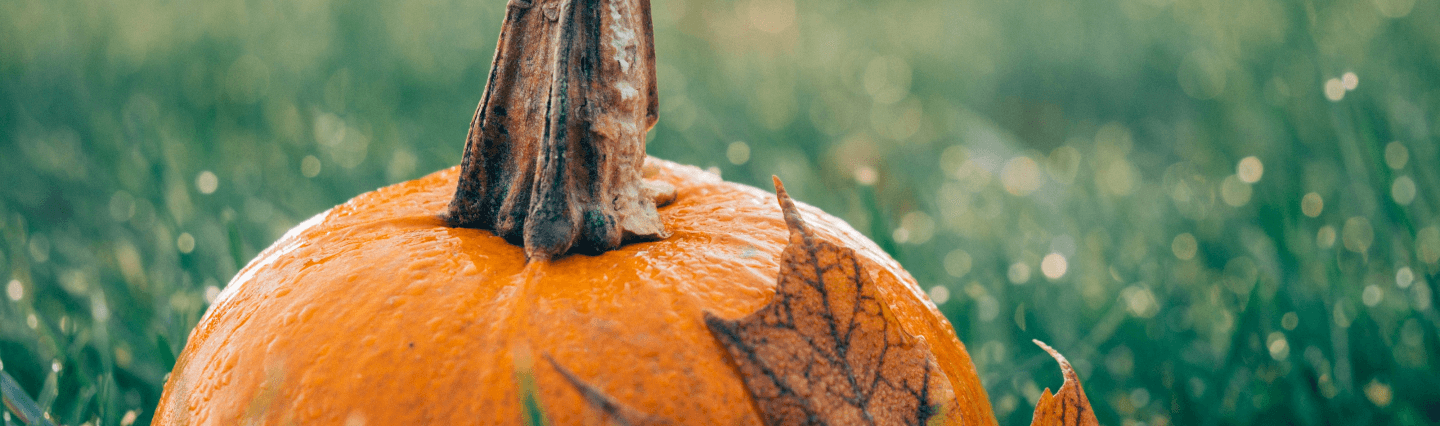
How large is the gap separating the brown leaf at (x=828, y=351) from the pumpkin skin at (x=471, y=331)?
0.10ft

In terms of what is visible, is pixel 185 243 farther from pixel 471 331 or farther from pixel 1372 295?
pixel 1372 295

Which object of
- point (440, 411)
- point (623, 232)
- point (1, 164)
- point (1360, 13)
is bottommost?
point (1, 164)

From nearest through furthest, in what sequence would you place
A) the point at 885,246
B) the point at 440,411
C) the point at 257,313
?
the point at 440,411, the point at 257,313, the point at 885,246

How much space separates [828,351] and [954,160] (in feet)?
8.57

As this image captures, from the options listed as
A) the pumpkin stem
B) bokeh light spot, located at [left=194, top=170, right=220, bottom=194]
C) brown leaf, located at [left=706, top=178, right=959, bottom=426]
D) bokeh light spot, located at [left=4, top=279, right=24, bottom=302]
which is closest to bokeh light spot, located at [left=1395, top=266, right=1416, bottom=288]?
brown leaf, located at [left=706, top=178, right=959, bottom=426]

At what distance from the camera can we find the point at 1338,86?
8.64ft

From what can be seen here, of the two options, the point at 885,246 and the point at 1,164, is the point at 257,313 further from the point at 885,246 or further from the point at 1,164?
the point at 1,164

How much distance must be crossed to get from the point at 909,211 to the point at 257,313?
95.7 inches

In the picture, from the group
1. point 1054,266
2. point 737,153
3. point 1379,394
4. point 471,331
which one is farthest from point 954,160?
point 471,331

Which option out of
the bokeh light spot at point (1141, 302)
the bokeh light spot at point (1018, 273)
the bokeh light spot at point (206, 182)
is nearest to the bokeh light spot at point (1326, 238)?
the bokeh light spot at point (1141, 302)

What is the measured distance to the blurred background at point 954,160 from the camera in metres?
1.84

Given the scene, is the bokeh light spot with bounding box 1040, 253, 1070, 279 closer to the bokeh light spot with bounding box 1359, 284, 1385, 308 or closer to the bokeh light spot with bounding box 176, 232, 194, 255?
the bokeh light spot with bounding box 1359, 284, 1385, 308

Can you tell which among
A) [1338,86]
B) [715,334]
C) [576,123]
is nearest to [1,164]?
[576,123]

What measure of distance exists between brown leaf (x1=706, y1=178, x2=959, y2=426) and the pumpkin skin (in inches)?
1.2
